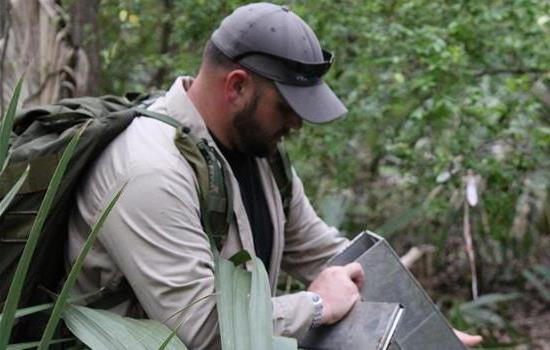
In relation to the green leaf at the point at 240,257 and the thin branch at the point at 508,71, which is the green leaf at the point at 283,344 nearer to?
the green leaf at the point at 240,257

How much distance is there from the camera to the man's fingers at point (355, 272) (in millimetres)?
3109

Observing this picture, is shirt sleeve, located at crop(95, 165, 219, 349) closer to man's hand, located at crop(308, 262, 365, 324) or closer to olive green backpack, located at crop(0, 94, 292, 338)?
olive green backpack, located at crop(0, 94, 292, 338)

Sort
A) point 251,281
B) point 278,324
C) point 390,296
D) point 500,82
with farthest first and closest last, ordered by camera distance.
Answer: point 500,82, point 390,296, point 278,324, point 251,281

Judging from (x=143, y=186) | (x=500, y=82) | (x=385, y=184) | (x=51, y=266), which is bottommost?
(x=385, y=184)

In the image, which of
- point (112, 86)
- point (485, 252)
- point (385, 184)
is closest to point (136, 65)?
point (112, 86)

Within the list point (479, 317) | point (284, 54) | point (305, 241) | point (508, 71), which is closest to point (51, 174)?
point (284, 54)

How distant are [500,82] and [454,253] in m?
2.49

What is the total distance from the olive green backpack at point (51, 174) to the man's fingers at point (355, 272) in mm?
396

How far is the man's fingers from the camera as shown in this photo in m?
3.11

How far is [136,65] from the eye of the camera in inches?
249

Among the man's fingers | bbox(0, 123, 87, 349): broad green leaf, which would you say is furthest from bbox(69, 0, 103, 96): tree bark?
bbox(0, 123, 87, 349): broad green leaf

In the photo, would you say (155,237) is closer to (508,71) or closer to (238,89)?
(238,89)

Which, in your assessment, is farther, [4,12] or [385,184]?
[385,184]

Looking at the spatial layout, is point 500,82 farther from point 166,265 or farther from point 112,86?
point 166,265
